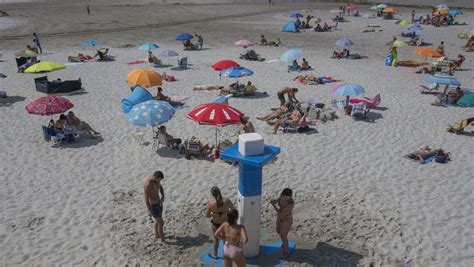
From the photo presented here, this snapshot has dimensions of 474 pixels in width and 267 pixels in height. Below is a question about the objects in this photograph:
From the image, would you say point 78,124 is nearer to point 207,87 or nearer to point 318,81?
point 207,87

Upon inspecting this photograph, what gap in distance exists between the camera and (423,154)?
11750 mm

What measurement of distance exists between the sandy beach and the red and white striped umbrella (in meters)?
1.45

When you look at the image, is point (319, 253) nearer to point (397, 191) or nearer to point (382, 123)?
point (397, 191)

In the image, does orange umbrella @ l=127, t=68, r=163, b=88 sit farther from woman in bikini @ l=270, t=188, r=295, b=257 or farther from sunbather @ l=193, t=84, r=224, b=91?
woman in bikini @ l=270, t=188, r=295, b=257

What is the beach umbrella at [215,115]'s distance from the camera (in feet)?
35.2

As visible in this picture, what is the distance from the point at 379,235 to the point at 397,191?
82.5 inches

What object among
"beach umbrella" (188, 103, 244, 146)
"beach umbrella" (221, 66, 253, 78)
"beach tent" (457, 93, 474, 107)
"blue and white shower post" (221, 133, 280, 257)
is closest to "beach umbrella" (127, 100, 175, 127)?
"beach umbrella" (188, 103, 244, 146)

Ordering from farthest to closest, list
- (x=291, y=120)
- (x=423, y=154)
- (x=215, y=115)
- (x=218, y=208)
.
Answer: (x=291, y=120), (x=423, y=154), (x=215, y=115), (x=218, y=208)

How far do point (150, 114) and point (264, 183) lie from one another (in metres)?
3.82

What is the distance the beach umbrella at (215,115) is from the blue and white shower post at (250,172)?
10.9 feet

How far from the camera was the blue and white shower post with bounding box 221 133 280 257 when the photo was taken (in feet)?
22.9

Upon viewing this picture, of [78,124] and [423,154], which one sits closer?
[423,154]

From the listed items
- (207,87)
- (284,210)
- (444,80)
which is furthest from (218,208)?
(444,80)

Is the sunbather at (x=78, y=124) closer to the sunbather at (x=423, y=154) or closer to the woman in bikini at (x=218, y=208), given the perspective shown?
the woman in bikini at (x=218, y=208)
